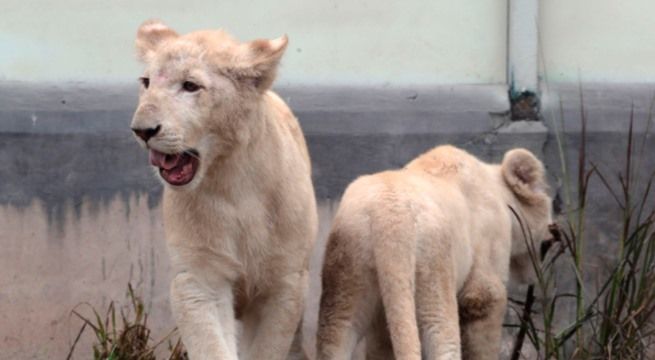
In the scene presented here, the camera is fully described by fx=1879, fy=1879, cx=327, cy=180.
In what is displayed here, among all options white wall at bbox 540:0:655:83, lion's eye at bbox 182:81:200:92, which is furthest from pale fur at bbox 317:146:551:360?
white wall at bbox 540:0:655:83

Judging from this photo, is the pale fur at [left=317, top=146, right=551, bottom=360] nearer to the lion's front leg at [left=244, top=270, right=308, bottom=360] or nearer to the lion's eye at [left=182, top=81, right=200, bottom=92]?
the lion's front leg at [left=244, top=270, right=308, bottom=360]

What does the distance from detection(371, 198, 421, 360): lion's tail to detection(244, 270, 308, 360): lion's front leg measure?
375mm

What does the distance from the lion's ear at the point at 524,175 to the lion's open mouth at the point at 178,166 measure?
2.17 meters

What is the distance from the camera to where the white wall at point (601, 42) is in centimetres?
1030

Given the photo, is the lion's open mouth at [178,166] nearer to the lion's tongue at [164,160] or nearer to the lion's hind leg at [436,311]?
the lion's tongue at [164,160]

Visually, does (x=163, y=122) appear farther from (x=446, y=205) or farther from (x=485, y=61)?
(x=485, y=61)

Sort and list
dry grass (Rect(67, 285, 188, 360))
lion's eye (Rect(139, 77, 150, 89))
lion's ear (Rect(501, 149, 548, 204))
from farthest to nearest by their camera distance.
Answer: dry grass (Rect(67, 285, 188, 360))
lion's ear (Rect(501, 149, 548, 204))
lion's eye (Rect(139, 77, 150, 89))

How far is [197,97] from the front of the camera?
7695mm

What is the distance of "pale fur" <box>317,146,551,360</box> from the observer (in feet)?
26.7

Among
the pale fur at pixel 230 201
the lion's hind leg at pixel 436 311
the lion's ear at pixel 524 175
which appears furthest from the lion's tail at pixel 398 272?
the lion's ear at pixel 524 175

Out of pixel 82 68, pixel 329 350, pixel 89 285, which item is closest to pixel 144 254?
pixel 89 285

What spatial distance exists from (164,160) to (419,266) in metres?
1.30

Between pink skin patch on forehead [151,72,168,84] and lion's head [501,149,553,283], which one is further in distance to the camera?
lion's head [501,149,553,283]

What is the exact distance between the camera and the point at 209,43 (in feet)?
25.9
